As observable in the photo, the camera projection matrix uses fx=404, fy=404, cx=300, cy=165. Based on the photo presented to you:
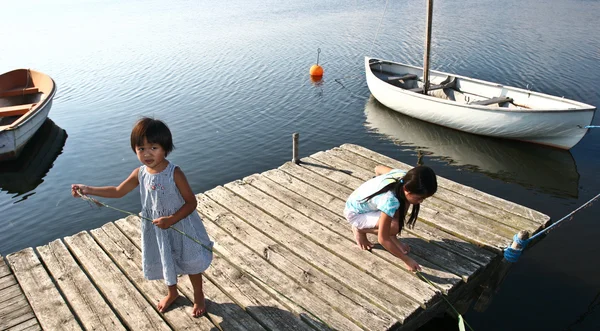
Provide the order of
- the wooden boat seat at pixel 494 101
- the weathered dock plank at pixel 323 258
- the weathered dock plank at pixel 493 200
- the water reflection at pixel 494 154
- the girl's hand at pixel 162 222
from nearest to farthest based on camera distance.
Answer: the girl's hand at pixel 162 222 → the weathered dock plank at pixel 323 258 → the weathered dock plank at pixel 493 200 → the water reflection at pixel 494 154 → the wooden boat seat at pixel 494 101

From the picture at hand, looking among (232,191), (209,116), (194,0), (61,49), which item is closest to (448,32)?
(209,116)

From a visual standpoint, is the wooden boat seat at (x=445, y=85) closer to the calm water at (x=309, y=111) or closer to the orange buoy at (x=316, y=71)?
the calm water at (x=309, y=111)

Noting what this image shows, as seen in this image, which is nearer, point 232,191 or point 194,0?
point 232,191

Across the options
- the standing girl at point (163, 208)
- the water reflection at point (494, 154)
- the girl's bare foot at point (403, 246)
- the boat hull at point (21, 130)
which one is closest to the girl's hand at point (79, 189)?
the standing girl at point (163, 208)

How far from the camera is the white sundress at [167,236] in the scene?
399 centimetres

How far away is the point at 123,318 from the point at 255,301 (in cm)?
149

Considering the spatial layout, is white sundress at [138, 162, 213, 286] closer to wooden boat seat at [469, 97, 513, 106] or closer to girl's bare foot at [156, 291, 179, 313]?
girl's bare foot at [156, 291, 179, 313]

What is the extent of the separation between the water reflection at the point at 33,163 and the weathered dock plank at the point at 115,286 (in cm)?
743

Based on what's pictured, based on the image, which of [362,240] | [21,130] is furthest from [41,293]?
[21,130]

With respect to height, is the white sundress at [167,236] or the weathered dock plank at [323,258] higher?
the white sundress at [167,236]

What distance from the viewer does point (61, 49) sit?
2889 cm

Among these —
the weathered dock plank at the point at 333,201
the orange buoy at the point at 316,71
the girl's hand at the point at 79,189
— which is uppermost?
the girl's hand at the point at 79,189

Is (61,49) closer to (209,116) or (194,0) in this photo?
(209,116)

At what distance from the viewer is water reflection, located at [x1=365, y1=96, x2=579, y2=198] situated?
11.3 m
